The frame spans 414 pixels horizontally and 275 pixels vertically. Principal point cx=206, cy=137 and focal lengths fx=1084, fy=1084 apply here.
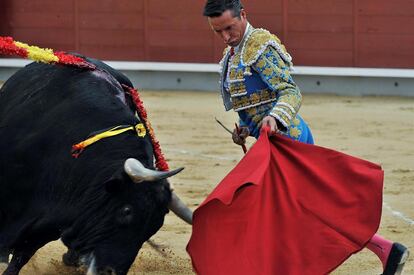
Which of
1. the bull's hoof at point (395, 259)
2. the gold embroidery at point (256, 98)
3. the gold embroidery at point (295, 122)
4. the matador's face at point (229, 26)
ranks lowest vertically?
the bull's hoof at point (395, 259)

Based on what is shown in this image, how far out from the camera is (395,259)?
375cm

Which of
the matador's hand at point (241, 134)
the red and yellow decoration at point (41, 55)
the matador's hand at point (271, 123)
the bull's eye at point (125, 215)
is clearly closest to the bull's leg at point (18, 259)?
the bull's eye at point (125, 215)

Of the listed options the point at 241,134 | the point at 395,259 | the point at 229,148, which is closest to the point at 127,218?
the point at 241,134

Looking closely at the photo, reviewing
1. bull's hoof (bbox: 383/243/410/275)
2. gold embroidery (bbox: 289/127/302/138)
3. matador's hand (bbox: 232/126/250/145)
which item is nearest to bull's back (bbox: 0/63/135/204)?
matador's hand (bbox: 232/126/250/145)

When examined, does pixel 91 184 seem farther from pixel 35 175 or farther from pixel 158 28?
pixel 158 28

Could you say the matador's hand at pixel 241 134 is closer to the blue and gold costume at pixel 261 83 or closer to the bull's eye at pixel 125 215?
the blue and gold costume at pixel 261 83

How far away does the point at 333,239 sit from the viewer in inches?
137

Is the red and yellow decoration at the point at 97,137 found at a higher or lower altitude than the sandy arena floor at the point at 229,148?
higher

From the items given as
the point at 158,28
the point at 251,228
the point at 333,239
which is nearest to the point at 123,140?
the point at 251,228

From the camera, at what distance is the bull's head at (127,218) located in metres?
3.18

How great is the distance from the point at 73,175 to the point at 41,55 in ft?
1.90

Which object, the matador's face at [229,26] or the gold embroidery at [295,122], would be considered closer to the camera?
the matador's face at [229,26]

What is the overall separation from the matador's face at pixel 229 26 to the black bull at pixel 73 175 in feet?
1.34

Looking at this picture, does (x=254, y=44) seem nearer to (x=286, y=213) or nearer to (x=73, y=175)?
(x=286, y=213)
